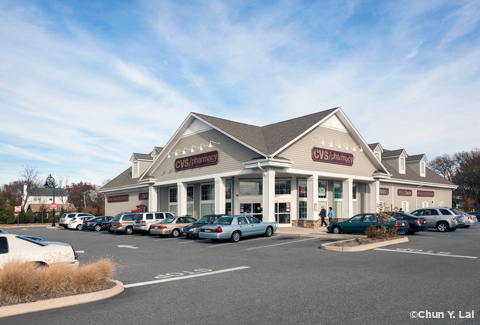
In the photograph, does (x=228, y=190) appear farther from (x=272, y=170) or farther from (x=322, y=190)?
(x=322, y=190)

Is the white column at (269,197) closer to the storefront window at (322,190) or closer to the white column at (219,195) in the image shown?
the white column at (219,195)

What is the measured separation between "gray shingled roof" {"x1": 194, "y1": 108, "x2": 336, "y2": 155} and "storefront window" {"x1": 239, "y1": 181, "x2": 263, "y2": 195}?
3.45 m

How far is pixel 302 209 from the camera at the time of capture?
1133 inches

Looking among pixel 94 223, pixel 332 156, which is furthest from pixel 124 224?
pixel 332 156

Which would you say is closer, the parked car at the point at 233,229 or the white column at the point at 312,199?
the parked car at the point at 233,229

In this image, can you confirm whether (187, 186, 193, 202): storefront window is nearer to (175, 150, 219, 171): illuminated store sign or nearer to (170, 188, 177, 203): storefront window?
(175, 150, 219, 171): illuminated store sign

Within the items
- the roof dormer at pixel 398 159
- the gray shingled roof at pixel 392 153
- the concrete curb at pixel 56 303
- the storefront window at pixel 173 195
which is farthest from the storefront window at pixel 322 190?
the concrete curb at pixel 56 303

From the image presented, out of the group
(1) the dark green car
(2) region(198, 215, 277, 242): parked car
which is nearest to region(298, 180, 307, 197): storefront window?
(1) the dark green car

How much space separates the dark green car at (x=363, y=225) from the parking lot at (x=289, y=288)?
491 centimetres

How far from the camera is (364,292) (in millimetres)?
8141

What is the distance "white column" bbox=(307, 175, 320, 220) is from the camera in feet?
88.9

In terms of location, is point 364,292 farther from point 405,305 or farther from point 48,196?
point 48,196

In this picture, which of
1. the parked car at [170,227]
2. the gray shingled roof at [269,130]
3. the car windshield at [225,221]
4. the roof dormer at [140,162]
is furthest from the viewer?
the roof dormer at [140,162]

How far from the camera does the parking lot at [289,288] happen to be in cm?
662
